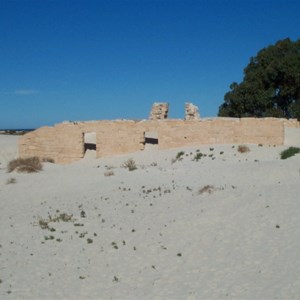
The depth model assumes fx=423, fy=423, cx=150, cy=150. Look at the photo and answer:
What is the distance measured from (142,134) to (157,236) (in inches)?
529


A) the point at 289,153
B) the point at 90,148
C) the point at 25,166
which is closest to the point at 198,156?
the point at 289,153

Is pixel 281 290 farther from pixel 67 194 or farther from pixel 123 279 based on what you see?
pixel 67 194

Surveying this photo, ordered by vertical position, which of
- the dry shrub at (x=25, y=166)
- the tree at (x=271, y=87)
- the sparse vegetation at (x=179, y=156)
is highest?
the tree at (x=271, y=87)

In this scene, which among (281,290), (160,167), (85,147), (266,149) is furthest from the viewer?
(85,147)

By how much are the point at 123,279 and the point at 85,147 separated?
17.3 metres

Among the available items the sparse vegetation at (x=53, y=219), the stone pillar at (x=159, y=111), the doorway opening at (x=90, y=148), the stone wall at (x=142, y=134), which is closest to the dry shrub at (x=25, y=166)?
the stone wall at (x=142, y=134)

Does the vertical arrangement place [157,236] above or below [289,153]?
below

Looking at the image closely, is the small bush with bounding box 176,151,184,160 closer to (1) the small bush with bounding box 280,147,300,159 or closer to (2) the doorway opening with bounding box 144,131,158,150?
(2) the doorway opening with bounding box 144,131,158,150

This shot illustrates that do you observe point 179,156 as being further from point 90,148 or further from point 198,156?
point 90,148

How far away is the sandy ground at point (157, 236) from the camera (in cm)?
638

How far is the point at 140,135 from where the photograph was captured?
22.0 metres

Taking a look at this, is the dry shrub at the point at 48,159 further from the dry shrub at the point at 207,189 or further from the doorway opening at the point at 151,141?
the dry shrub at the point at 207,189

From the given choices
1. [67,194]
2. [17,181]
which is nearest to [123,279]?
[67,194]

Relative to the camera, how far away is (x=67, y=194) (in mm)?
13492
